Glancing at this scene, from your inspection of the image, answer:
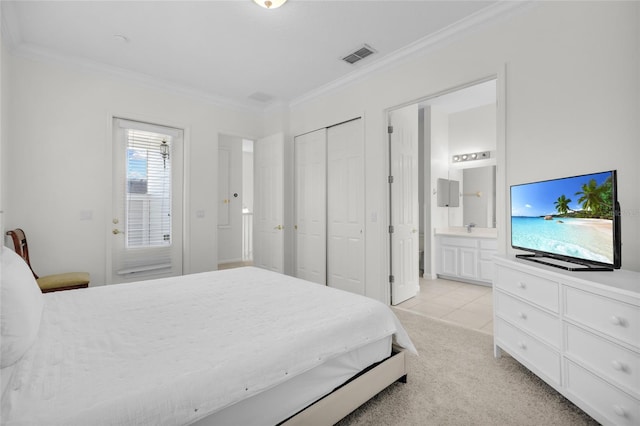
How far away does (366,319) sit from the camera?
172 cm

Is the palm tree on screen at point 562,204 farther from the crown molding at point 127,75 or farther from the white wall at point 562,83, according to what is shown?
the crown molding at point 127,75

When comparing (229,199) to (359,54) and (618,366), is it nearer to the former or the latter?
(359,54)

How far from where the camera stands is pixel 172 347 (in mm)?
1309

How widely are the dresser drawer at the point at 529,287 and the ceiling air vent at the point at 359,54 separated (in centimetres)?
244

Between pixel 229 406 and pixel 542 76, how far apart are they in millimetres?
2924

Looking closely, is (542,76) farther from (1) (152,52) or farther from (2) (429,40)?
(1) (152,52)

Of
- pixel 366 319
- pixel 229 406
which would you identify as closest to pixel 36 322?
pixel 229 406

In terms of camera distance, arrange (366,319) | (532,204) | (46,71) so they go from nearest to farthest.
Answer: (366,319) < (532,204) < (46,71)

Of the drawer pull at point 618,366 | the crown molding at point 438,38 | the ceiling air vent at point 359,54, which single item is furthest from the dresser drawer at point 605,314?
the ceiling air vent at point 359,54

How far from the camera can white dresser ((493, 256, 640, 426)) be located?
1.36 m

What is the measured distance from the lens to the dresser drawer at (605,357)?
134 cm

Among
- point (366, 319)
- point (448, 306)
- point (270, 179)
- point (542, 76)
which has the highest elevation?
point (542, 76)

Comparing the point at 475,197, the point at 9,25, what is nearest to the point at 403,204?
the point at 475,197

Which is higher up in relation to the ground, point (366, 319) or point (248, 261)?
point (366, 319)
